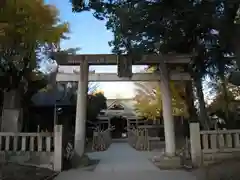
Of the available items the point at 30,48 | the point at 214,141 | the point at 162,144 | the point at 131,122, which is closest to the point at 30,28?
the point at 30,48

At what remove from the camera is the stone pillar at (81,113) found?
41.2 feet

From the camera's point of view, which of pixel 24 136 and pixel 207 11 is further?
pixel 24 136

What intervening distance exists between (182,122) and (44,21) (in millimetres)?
16869

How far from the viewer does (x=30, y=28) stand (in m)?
14.2

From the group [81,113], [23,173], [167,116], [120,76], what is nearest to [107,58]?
[120,76]

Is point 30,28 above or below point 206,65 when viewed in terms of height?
above

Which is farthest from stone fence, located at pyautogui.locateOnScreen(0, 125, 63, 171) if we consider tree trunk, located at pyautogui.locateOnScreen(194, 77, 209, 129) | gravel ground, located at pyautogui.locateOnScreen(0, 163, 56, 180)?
tree trunk, located at pyautogui.locateOnScreen(194, 77, 209, 129)

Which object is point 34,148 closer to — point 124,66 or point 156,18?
point 124,66

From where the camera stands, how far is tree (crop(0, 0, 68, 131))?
44.0 feet

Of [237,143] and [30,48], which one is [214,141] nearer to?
[237,143]

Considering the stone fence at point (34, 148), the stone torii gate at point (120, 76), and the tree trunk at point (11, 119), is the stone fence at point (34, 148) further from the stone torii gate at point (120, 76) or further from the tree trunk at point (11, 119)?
the stone torii gate at point (120, 76)

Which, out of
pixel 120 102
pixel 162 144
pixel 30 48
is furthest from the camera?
pixel 120 102

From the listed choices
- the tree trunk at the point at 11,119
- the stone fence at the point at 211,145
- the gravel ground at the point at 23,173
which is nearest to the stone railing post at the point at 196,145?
the stone fence at the point at 211,145

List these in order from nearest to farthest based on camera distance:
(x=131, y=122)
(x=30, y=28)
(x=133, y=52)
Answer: (x=133, y=52), (x=30, y=28), (x=131, y=122)
